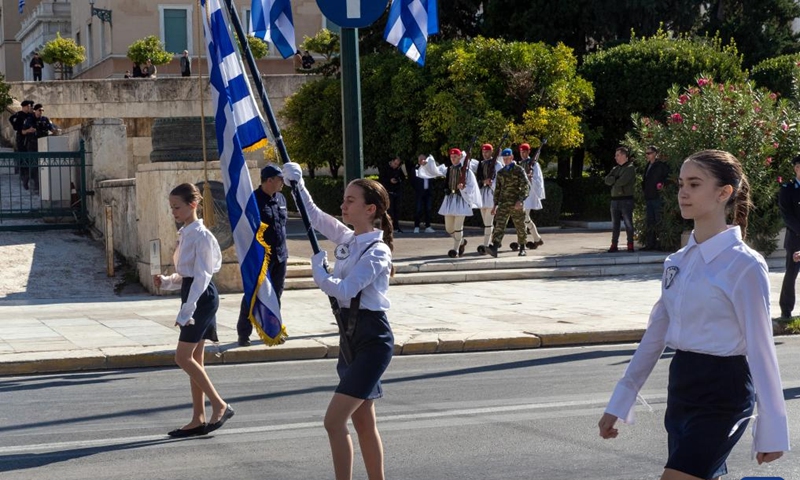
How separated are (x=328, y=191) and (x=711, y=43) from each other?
40.2 ft

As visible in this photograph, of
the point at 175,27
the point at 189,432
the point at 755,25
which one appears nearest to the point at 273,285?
the point at 189,432

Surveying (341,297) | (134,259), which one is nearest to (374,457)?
(341,297)

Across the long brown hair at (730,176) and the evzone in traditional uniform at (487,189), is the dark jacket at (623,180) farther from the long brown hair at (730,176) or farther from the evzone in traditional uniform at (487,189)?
the long brown hair at (730,176)

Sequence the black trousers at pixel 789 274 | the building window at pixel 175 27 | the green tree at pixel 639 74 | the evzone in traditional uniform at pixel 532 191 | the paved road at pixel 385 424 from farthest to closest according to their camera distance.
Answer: the building window at pixel 175 27, the green tree at pixel 639 74, the evzone in traditional uniform at pixel 532 191, the black trousers at pixel 789 274, the paved road at pixel 385 424

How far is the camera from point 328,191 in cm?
3186

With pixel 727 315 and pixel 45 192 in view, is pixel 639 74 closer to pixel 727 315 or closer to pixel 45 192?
pixel 45 192

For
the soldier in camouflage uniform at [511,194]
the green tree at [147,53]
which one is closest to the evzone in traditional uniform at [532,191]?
the soldier in camouflage uniform at [511,194]

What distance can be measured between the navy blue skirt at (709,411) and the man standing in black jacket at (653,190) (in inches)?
596

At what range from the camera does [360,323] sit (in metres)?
5.66

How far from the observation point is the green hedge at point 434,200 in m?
27.1

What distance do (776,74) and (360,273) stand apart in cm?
2993

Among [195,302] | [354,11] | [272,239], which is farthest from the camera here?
[272,239]

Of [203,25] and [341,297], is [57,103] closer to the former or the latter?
[203,25]

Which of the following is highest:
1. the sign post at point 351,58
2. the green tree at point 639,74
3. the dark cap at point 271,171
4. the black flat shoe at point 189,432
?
the green tree at point 639,74
